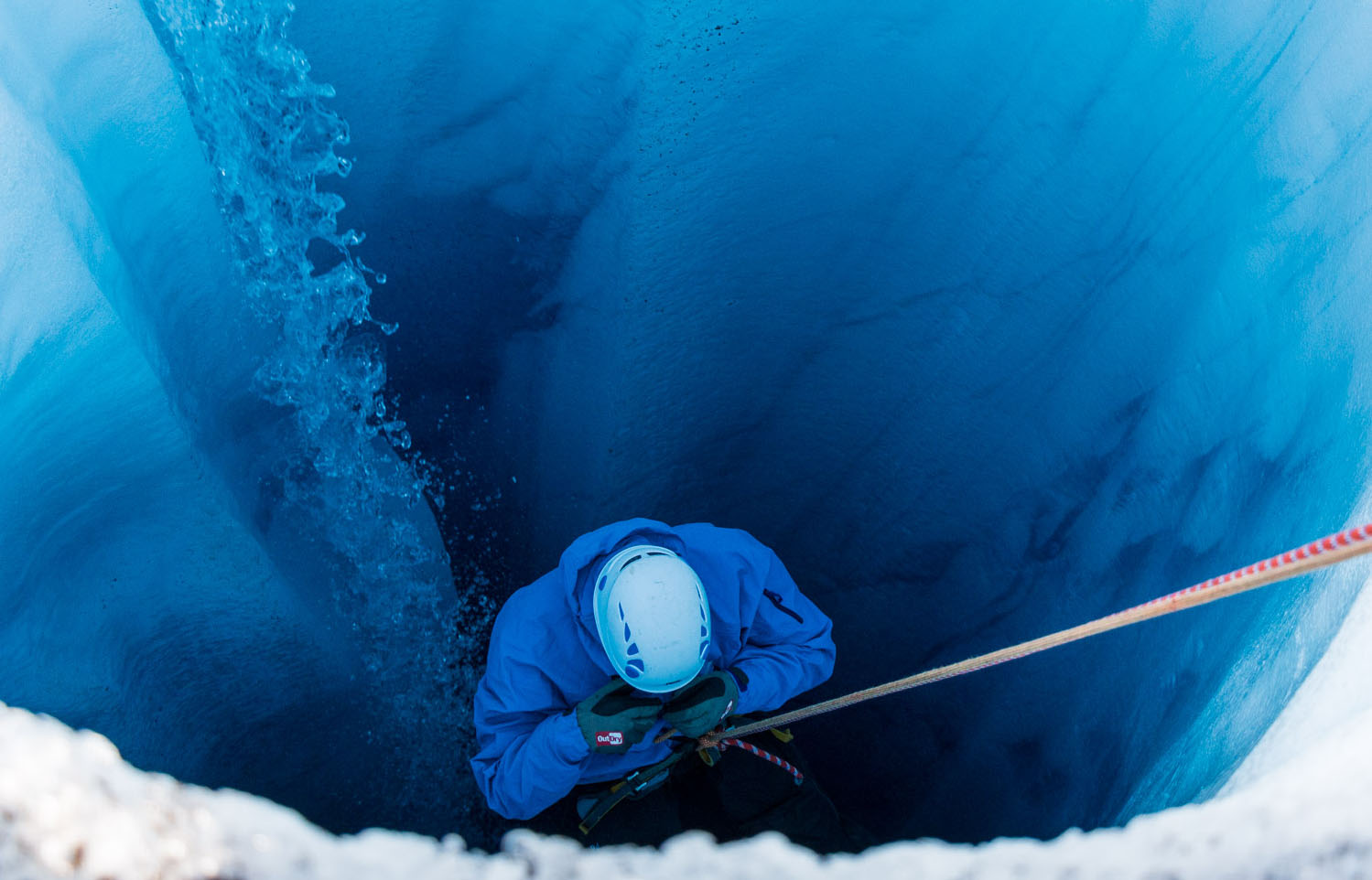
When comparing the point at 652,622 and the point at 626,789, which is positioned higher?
the point at 652,622

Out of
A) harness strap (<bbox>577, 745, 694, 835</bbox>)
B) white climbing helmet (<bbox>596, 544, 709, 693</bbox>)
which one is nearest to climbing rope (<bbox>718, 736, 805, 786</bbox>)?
harness strap (<bbox>577, 745, 694, 835</bbox>)

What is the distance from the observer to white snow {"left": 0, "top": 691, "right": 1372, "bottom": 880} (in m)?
0.54

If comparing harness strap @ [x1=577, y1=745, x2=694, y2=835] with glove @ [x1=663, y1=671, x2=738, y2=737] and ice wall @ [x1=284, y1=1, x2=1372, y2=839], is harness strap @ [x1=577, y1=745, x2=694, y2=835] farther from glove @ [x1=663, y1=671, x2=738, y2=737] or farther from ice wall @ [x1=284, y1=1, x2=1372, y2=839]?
ice wall @ [x1=284, y1=1, x2=1372, y2=839]

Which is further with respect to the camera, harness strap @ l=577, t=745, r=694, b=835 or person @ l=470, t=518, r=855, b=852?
harness strap @ l=577, t=745, r=694, b=835

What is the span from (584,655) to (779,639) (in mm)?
495

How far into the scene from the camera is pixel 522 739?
6.56 ft

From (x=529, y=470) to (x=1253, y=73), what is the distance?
1.95m

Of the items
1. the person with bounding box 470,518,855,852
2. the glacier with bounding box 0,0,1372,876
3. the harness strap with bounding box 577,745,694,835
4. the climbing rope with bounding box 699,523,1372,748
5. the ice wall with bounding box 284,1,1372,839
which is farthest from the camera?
the harness strap with bounding box 577,745,694,835

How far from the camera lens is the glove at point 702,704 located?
1.91m

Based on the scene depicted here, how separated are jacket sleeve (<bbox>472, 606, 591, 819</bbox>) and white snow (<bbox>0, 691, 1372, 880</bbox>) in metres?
1.30

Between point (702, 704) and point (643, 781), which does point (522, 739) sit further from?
point (702, 704)

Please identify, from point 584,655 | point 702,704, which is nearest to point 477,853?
point 702,704

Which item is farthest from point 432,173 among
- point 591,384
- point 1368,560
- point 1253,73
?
point 1368,560

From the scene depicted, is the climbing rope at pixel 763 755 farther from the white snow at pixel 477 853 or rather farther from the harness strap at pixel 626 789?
the white snow at pixel 477 853
